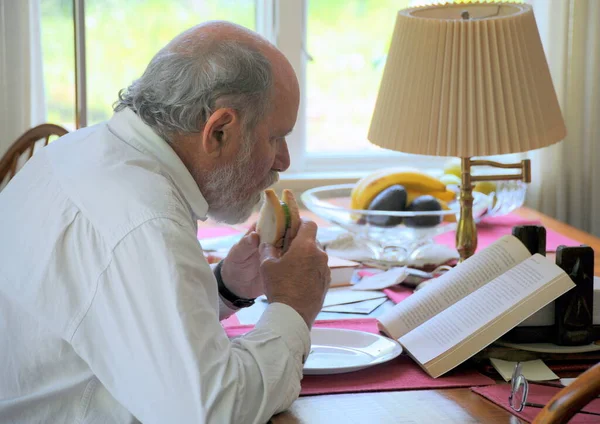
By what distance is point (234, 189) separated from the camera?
4.21 feet

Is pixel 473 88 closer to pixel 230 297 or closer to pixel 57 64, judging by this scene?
pixel 230 297

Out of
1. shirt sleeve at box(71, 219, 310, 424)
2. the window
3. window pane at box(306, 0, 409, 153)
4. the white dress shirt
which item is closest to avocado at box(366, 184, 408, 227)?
the white dress shirt

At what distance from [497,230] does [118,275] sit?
57.4 inches

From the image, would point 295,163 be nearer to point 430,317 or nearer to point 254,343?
point 430,317

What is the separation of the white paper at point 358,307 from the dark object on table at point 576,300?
382mm

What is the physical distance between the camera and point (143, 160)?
1.15 meters

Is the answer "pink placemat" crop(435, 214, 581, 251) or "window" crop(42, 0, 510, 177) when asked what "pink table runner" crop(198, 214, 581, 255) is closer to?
"pink placemat" crop(435, 214, 581, 251)

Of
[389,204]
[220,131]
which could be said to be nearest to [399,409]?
[220,131]

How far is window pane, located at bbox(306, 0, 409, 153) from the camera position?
305cm

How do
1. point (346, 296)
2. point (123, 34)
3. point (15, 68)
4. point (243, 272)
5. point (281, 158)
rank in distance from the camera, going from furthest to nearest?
point (123, 34) < point (15, 68) < point (346, 296) < point (243, 272) < point (281, 158)

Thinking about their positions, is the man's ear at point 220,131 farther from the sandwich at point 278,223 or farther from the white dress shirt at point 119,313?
the sandwich at point 278,223

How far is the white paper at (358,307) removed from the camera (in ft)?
5.16

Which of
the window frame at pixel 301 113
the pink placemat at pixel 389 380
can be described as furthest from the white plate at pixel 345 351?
the window frame at pixel 301 113

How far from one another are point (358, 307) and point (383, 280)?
0.15 m
